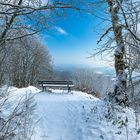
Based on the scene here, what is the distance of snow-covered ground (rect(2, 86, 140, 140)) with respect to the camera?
8867mm

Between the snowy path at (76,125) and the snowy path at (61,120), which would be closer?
the snowy path at (76,125)

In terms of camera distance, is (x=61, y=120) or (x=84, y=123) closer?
(x=84, y=123)

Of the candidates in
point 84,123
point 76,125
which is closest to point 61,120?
point 76,125

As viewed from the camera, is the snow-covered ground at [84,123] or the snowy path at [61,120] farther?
the snowy path at [61,120]

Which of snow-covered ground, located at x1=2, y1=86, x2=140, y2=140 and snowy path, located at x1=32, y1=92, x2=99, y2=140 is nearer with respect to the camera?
snow-covered ground, located at x1=2, y1=86, x2=140, y2=140

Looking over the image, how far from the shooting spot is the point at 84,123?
1038 cm

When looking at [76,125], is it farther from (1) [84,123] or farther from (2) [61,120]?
(2) [61,120]

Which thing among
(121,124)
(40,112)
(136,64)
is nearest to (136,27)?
(136,64)

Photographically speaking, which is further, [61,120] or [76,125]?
[61,120]

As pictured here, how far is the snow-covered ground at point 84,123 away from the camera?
29.1 ft

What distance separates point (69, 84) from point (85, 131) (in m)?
11.1

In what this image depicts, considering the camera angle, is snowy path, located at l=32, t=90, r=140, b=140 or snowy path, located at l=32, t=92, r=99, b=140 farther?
snowy path, located at l=32, t=92, r=99, b=140

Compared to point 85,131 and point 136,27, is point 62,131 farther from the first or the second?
point 136,27

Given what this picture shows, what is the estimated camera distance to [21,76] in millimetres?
45844
